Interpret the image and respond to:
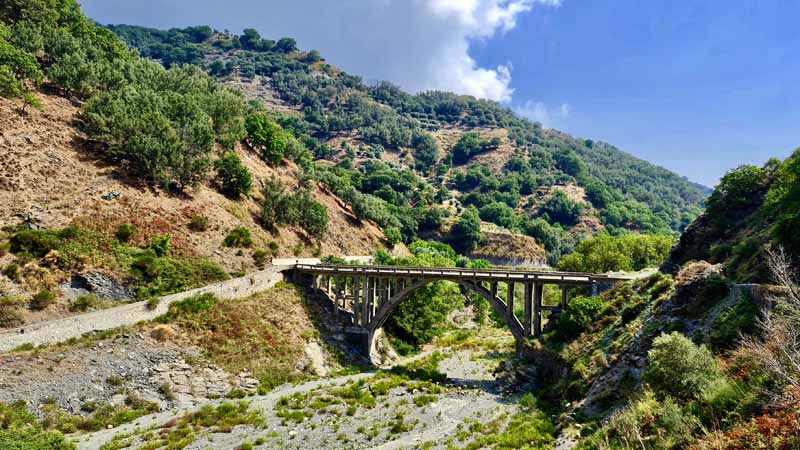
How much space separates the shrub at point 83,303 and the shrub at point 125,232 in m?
7.31

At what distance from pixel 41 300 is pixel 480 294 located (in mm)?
33424

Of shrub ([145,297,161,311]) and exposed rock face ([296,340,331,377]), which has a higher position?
shrub ([145,297,161,311])

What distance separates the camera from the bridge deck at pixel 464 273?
35.5 metres

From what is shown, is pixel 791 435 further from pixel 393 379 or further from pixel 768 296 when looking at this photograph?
pixel 393 379

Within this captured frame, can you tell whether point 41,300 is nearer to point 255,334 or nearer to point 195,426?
point 255,334

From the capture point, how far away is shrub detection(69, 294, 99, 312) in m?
32.4

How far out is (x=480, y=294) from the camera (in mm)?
41031

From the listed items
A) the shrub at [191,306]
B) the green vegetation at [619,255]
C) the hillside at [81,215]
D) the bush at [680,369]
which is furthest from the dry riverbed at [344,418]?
the green vegetation at [619,255]

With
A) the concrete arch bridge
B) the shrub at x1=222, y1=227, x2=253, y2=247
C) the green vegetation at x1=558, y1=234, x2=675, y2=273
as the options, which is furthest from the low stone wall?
the green vegetation at x1=558, y1=234, x2=675, y2=273

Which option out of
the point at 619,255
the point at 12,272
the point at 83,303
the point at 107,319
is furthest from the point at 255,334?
the point at 619,255

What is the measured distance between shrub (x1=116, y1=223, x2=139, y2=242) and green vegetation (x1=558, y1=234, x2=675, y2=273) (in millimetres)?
53841

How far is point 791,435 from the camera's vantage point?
11.7m

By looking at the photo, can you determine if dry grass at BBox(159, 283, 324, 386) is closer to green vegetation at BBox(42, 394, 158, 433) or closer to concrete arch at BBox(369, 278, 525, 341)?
green vegetation at BBox(42, 394, 158, 433)

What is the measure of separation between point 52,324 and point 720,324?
38.5 meters
